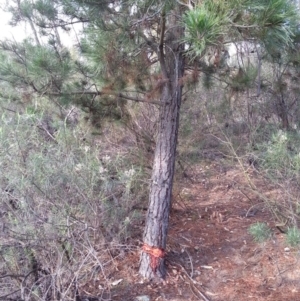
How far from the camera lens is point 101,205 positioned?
322 cm

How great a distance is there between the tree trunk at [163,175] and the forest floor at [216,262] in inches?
6.9

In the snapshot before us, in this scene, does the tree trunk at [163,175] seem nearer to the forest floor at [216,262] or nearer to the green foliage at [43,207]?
the forest floor at [216,262]

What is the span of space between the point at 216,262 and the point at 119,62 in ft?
6.63

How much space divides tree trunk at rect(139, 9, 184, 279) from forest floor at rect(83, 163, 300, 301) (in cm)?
17

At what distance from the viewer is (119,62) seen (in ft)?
10.5

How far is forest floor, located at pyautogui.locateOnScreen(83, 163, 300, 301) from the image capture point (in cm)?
309

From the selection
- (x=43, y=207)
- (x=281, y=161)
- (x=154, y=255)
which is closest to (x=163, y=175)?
(x=154, y=255)

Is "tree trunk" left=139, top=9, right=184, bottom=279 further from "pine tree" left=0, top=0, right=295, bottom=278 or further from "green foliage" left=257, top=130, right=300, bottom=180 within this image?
"green foliage" left=257, top=130, right=300, bottom=180

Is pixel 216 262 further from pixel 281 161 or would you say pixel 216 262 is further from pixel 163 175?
pixel 281 161

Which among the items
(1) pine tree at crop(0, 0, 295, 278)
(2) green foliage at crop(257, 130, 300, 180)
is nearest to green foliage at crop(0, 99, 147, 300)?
(1) pine tree at crop(0, 0, 295, 278)

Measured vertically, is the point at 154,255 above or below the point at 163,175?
below

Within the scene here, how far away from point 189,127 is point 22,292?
124 inches

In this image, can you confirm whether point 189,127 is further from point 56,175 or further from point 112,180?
point 56,175

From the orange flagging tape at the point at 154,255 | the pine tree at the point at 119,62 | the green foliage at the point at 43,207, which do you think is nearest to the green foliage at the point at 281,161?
the pine tree at the point at 119,62
